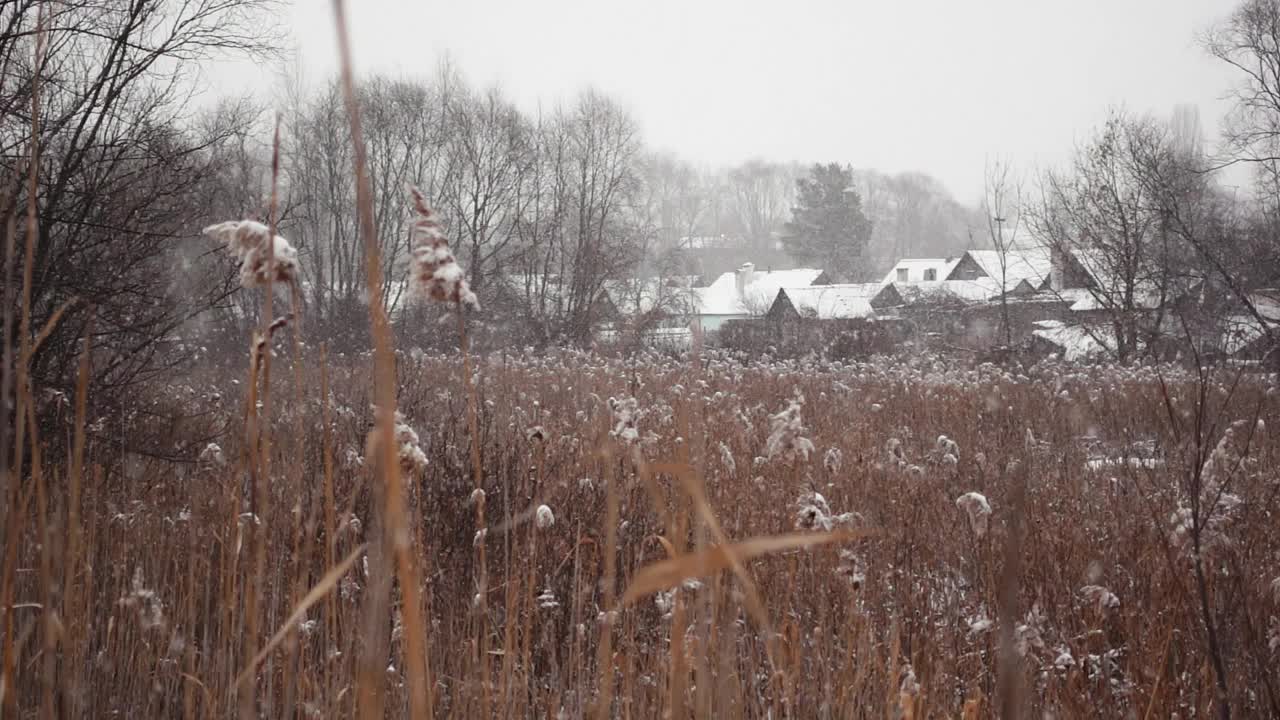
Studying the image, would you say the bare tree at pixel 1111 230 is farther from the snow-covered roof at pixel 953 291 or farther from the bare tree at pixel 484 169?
the bare tree at pixel 484 169

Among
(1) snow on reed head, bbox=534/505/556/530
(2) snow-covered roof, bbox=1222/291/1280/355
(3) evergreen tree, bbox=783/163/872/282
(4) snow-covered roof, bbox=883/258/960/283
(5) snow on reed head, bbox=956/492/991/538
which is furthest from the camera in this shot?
(3) evergreen tree, bbox=783/163/872/282

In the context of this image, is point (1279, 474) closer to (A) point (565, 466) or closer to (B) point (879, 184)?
(A) point (565, 466)

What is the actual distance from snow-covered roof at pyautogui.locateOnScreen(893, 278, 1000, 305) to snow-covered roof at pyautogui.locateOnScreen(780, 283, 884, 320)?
86.8 inches

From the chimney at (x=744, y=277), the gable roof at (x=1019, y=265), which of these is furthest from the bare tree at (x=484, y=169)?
the chimney at (x=744, y=277)

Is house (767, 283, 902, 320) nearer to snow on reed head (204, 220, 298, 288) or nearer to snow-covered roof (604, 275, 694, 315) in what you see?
snow-covered roof (604, 275, 694, 315)

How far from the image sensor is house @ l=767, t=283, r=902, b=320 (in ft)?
137

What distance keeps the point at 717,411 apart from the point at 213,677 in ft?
A: 24.6

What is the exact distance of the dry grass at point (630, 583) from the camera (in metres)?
1.91

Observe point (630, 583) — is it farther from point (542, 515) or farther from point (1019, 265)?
point (1019, 265)

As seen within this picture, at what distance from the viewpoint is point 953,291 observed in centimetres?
3422

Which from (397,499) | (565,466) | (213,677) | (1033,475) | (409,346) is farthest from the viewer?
(409,346)

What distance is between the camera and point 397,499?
557 millimetres

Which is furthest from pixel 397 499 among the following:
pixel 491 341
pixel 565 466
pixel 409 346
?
pixel 491 341

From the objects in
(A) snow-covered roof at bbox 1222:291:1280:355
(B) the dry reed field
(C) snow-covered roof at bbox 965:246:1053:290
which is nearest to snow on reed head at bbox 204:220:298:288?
(B) the dry reed field
